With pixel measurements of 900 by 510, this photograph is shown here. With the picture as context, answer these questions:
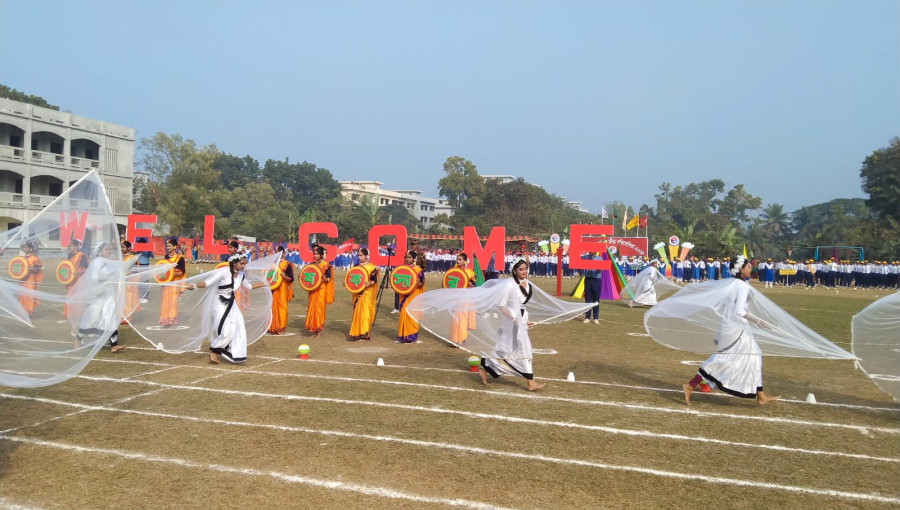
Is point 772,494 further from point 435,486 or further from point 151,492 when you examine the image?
point 151,492

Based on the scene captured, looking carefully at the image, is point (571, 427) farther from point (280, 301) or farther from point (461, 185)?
point (461, 185)

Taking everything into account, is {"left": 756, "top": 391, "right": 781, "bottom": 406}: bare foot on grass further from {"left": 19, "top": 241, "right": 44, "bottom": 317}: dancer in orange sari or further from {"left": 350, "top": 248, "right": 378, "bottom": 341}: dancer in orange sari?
{"left": 19, "top": 241, "right": 44, "bottom": 317}: dancer in orange sari

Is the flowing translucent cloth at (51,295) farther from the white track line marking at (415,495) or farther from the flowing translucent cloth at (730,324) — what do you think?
the flowing translucent cloth at (730,324)

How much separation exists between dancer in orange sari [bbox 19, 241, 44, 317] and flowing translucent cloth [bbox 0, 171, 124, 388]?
1 cm

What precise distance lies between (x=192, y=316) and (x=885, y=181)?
55.8 m

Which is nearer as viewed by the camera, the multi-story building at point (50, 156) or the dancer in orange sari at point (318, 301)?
the dancer in orange sari at point (318, 301)

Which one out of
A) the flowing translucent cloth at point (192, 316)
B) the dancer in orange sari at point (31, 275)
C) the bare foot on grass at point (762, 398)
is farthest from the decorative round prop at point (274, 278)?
the bare foot on grass at point (762, 398)

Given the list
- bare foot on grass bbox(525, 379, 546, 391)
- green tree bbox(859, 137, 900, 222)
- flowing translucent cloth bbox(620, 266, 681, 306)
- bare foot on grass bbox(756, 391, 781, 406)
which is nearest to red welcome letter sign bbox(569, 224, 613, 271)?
flowing translucent cloth bbox(620, 266, 681, 306)

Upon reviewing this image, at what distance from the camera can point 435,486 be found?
5.58 m

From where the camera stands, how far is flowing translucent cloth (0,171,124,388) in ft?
19.7

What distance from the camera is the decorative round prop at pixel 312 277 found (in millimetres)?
14422

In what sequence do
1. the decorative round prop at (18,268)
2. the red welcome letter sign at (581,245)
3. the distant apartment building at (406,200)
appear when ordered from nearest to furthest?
1. the decorative round prop at (18,268)
2. the red welcome letter sign at (581,245)
3. the distant apartment building at (406,200)

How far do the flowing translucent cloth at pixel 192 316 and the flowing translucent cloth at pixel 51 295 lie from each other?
11.9 feet

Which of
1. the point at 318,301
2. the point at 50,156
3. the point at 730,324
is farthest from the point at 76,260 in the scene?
the point at 50,156
